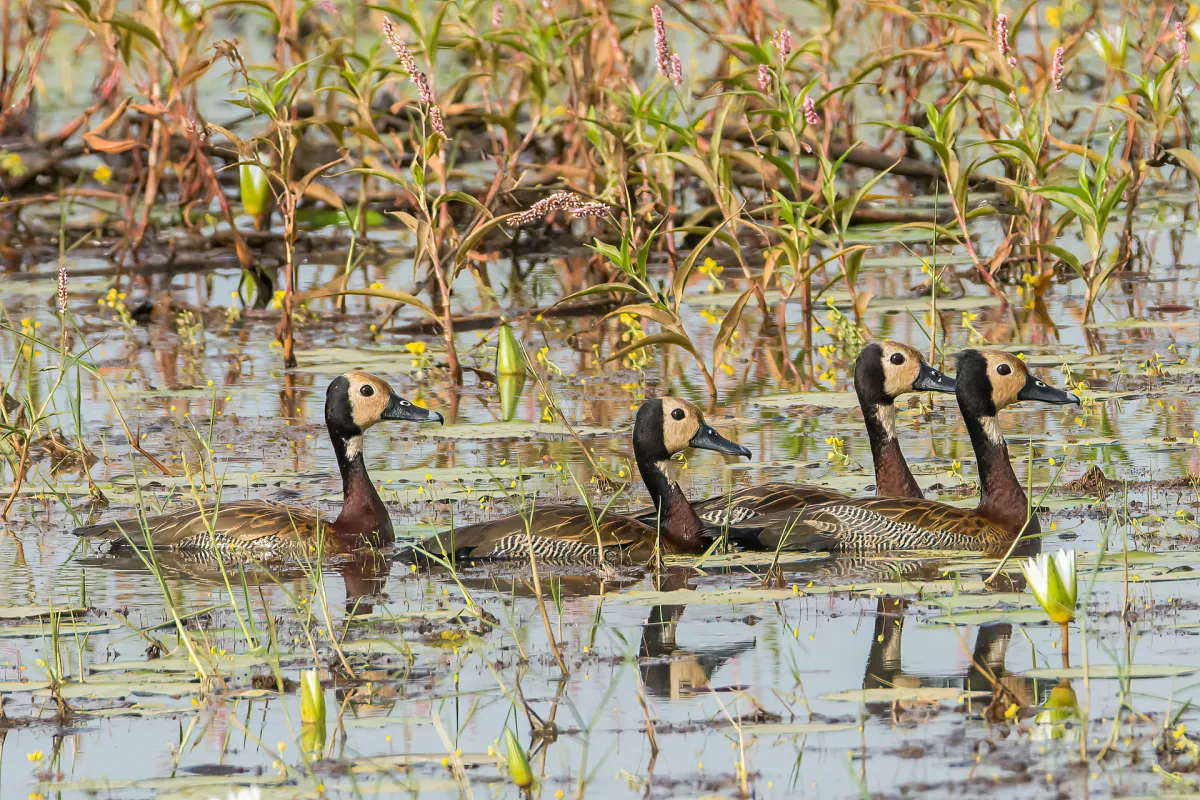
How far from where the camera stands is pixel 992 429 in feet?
29.1

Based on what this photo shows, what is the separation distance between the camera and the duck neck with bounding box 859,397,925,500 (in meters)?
9.09

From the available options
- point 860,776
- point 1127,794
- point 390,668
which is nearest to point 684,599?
point 390,668

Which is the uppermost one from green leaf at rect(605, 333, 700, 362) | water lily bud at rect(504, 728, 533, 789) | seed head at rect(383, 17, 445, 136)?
seed head at rect(383, 17, 445, 136)

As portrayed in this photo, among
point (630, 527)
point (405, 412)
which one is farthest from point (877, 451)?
point (405, 412)

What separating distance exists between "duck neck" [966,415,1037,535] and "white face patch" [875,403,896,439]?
0.37 metres

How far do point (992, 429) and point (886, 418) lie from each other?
→ 1.74 feet

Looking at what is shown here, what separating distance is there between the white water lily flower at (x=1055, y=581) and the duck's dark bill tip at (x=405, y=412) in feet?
13.5

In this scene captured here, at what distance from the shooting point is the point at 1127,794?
16.6ft

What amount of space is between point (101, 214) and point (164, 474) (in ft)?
28.2

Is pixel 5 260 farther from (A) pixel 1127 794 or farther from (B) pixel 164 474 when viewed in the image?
(A) pixel 1127 794

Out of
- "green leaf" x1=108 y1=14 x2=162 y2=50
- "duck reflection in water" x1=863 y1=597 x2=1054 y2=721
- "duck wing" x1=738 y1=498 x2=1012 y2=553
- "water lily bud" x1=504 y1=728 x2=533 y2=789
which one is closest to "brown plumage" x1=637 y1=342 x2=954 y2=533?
"duck wing" x1=738 y1=498 x2=1012 y2=553

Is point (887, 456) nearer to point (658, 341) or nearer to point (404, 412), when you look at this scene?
point (658, 341)

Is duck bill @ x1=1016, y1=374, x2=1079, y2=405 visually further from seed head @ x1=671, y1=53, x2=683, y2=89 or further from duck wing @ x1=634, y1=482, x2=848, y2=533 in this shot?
seed head @ x1=671, y1=53, x2=683, y2=89

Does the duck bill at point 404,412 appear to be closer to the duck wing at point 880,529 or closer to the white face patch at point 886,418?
the duck wing at point 880,529
